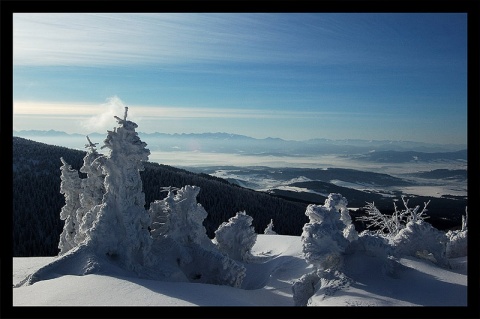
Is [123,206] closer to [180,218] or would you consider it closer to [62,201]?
[180,218]

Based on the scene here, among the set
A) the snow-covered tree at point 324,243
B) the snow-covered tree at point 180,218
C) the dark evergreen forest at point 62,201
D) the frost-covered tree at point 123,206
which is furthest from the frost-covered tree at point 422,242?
the dark evergreen forest at point 62,201

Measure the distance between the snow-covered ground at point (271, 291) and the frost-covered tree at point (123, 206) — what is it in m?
1.66

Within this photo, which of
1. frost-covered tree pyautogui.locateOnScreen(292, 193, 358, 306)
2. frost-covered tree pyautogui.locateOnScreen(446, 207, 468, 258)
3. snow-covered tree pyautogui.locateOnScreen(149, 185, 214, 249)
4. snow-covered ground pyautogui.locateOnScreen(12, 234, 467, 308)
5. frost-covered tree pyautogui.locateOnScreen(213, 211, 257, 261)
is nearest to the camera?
snow-covered ground pyautogui.locateOnScreen(12, 234, 467, 308)

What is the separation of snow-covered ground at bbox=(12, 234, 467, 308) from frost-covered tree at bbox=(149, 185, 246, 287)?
2.02m

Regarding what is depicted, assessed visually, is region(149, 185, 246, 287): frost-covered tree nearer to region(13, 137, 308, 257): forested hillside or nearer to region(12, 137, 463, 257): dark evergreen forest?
region(12, 137, 463, 257): dark evergreen forest

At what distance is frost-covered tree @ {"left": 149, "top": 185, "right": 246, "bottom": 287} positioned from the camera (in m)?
18.8

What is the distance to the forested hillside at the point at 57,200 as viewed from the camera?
5303cm

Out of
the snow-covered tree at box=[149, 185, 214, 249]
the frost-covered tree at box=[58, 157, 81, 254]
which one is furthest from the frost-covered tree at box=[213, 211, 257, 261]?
the frost-covered tree at box=[58, 157, 81, 254]

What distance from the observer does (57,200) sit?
64.3 meters

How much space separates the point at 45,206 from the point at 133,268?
49695 mm
